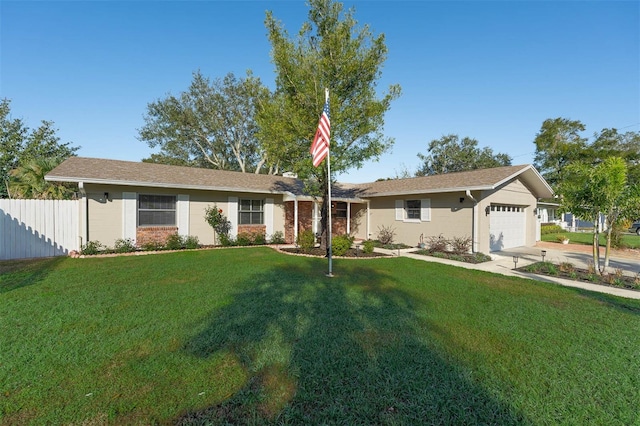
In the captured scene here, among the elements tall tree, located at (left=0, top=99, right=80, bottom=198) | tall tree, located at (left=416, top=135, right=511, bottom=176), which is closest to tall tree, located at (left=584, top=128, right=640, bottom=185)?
tall tree, located at (left=416, top=135, right=511, bottom=176)

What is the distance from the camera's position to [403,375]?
9.31ft

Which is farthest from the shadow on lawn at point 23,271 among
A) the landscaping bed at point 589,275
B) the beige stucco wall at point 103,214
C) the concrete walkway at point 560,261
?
the landscaping bed at point 589,275

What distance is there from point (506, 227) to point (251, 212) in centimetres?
1229

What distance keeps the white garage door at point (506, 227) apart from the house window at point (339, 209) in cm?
765

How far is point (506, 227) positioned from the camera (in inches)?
513

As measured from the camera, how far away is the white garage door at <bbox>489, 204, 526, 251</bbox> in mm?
12219

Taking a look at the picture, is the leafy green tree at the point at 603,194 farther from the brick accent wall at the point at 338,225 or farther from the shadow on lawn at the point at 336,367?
the brick accent wall at the point at 338,225

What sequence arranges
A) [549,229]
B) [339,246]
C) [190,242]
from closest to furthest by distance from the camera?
[339,246] → [190,242] → [549,229]

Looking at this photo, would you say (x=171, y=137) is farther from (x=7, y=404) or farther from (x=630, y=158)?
(x=630, y=158)

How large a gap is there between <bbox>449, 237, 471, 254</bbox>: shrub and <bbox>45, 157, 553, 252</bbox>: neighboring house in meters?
0.25

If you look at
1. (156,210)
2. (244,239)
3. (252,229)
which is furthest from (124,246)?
(252,229)

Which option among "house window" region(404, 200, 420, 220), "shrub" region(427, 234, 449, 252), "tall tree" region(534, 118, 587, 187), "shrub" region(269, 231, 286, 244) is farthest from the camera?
"tall tree" region(534, 118, 587, 187)

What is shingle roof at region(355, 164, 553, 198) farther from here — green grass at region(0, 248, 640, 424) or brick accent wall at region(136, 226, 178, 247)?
brick accent wall at region(136, 226, 178, 247)

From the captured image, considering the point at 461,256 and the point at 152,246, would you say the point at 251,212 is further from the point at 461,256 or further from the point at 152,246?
the point at 461,256
